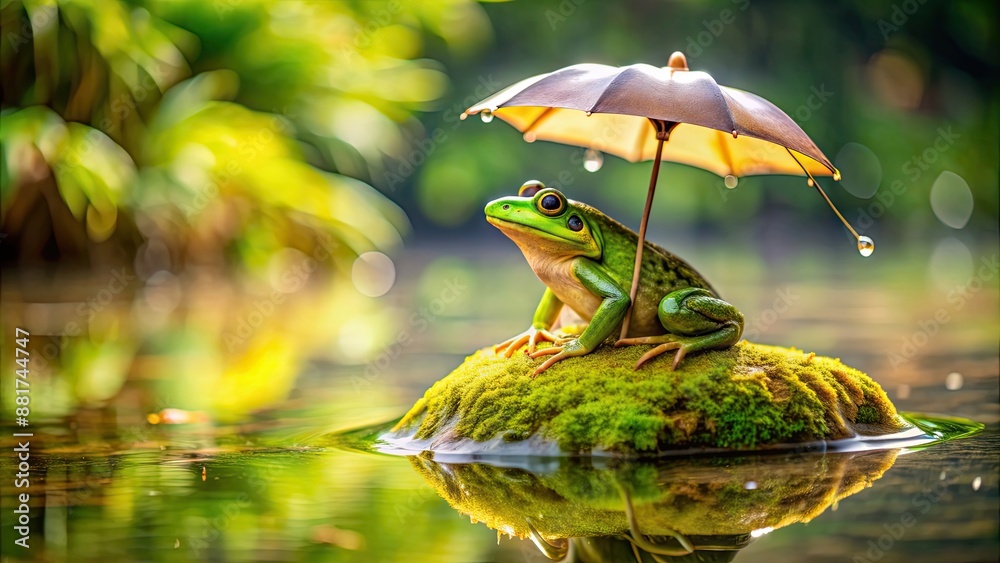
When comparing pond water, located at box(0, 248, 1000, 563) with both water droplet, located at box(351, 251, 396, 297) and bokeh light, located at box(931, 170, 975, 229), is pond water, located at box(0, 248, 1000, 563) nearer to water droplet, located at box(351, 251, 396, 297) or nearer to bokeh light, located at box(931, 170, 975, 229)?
water droplet, located at box(351, 251, 396, 297)

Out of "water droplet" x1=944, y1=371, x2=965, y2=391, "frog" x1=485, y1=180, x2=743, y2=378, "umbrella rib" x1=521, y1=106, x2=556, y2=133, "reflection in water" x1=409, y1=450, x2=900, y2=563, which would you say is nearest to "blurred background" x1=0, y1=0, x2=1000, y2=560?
"water droplet" x1=944, y1=371, x2=965, y2=391

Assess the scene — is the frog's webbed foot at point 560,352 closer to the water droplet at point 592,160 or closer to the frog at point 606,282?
Answer: the frog at point 606,282

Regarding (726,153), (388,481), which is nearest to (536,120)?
(726,153)

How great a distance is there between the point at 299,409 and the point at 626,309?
1940 millimetres

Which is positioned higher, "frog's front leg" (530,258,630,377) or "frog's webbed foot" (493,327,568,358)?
"frog's front leg" (530,258,630,377)

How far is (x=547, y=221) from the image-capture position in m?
3.84

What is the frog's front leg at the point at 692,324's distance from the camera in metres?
3.81

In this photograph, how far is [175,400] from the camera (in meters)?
5.22

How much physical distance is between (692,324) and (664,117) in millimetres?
869

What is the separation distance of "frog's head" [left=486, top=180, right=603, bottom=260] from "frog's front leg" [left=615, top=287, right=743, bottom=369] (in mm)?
357

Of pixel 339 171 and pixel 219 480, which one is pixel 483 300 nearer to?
pixel 339 171

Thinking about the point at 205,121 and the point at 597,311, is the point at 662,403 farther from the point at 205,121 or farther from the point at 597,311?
the point at 205,121

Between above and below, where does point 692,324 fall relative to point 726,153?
below

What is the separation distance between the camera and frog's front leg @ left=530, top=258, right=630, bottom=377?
12.5 ft
